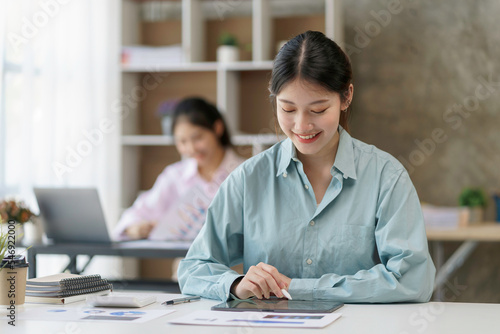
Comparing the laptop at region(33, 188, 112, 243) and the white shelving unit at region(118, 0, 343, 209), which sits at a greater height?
the white shelving unit at region(118, 0, 343, 209)

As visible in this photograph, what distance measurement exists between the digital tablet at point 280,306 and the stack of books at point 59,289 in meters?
0.40

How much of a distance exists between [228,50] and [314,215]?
8.58 feet

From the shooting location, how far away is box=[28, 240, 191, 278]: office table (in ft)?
9.10

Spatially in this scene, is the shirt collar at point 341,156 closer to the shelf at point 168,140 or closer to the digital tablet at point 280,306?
the digital tablet at point 280,306

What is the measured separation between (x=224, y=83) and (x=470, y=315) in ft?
9.70

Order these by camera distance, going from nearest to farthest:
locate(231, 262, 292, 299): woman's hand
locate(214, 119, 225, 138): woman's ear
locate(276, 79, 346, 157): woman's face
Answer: locate(231, 262, 292, 299): woman's hand, locate(276, 79, 346, 157): woman's face, locate(214, 119, 225, 138): woman's ear

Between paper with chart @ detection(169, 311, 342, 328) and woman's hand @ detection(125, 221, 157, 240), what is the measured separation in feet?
5.75

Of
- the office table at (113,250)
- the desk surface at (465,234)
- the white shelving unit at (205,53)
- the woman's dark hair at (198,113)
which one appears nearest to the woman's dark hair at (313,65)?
the office table at (113,250)

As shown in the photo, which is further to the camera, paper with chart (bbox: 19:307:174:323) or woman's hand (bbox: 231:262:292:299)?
woman's hand (bbox: 231:262:292:299)

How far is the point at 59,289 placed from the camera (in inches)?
67.1

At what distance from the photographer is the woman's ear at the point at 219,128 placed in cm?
370

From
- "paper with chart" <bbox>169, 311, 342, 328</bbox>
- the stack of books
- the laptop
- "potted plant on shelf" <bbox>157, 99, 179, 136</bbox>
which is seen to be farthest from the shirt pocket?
"potted plant on shelf" <bbox>157, 99, 179, 136</bbox>

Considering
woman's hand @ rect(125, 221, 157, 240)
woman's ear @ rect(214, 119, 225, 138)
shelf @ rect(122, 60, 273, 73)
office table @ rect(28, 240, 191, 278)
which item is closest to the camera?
office table @ rect(28, 240, 191, 278)

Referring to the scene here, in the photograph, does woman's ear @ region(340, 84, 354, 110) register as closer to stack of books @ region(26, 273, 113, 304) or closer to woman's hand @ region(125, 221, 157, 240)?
stack of books @ region(26, 273, 113, 304)
